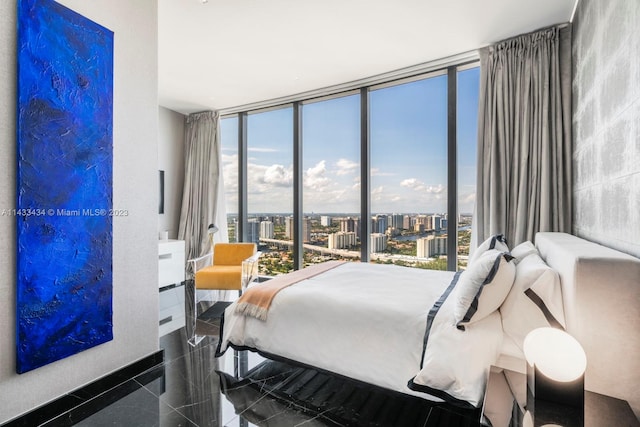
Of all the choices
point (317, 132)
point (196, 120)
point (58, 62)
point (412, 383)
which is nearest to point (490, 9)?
point (317, 132)

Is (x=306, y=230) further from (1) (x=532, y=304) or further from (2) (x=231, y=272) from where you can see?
(1) (x=532, y=304)

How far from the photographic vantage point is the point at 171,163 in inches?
212

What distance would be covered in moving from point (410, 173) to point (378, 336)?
2649mm

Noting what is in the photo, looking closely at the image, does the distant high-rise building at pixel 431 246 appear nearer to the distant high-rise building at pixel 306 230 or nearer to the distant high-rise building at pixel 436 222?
the distant high-rise building at pixel 436 222

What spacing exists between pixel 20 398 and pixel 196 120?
15.3 feet

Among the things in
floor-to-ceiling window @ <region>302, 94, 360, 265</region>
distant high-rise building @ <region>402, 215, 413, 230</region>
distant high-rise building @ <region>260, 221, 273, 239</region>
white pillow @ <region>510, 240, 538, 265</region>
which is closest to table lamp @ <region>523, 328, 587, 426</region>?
white pillow @ <region>510, 240, 538, 265</region>

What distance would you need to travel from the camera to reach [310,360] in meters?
1.89

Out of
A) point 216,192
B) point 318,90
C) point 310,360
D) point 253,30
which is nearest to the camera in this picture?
point 310,360

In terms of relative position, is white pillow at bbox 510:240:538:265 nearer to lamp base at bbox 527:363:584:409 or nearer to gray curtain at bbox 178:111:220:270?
lamp base at bbox 527:363:584:409

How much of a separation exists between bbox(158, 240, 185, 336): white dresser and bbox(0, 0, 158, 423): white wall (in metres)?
1.39

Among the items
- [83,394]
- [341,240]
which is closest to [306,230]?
[341,240]

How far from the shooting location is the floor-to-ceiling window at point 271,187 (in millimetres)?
4918

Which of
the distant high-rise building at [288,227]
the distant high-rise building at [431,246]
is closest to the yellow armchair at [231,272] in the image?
the distant high-rise building at [288,227]

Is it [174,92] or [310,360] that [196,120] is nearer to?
[174,92]
